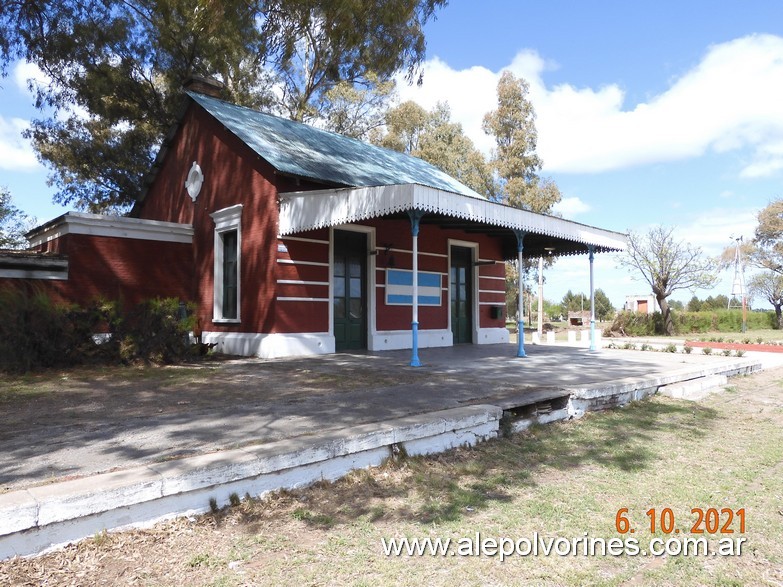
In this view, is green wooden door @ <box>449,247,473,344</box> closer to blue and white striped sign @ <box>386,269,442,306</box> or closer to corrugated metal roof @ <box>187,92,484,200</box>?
blue and white striped sign @ <box>386,269,442,306</box>

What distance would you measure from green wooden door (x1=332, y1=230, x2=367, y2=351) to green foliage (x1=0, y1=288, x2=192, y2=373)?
348 centimetres

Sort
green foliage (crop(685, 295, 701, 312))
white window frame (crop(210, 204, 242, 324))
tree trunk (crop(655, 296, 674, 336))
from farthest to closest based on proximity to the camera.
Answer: green foliage (crop(685, 295, 701, 312)) → tree trunk (crop(655, 296, 674, 336)) → white window frame (crop(210, 204, 242, 324))

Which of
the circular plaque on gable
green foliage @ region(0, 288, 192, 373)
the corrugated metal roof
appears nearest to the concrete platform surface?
green foliage @ region(0, 288, 192, 373)

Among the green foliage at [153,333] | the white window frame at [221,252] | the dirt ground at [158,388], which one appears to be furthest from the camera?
the white window frame at [221,252]

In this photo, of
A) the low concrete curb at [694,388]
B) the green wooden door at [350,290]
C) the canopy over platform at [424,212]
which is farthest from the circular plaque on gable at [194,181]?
the low concrete curb at [694,388]

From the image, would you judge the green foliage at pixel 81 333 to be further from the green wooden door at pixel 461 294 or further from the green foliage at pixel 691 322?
the green foliage at pixel 691 322

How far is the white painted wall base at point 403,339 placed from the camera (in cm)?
1306

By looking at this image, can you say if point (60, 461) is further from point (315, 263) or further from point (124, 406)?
point (315, 263)

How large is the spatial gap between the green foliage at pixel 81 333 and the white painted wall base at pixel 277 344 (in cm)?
159

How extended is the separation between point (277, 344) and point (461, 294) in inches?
256

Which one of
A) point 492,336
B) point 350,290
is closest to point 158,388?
point 350,290

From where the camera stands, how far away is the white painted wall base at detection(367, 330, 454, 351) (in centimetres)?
1306

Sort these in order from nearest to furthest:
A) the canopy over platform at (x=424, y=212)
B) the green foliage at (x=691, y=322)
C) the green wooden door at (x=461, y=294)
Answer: the canopy over platform at (x=424, y=212), the green wooden door at (x=461, y=294), the green foliage at (x=691, y=322)

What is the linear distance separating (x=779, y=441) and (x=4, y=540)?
7.34m
